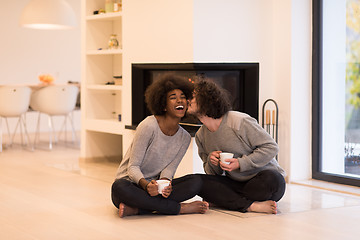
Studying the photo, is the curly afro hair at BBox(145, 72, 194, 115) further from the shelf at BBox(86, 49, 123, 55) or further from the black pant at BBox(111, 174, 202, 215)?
the shelf at BBox(86, 49, 123, 55)

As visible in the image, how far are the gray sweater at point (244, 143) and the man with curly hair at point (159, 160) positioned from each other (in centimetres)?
20

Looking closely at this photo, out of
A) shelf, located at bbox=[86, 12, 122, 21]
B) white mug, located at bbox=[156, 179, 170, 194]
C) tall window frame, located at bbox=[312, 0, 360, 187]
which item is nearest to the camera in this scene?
white mug, located at bbox=[156, 179, 170, 194]

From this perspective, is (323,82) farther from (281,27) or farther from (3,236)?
(3,236)

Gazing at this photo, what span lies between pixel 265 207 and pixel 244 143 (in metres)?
0.41

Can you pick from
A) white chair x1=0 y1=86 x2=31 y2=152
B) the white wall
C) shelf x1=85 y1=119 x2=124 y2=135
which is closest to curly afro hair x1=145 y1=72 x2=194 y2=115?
shelf x1=85 y1=119 x2=124 y2=135

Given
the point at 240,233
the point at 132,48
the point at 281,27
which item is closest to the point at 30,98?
the point at 132,48

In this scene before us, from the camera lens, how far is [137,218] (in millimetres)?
3652

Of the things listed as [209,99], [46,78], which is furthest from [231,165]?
[46,78]

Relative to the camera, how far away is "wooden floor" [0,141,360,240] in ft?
10.8

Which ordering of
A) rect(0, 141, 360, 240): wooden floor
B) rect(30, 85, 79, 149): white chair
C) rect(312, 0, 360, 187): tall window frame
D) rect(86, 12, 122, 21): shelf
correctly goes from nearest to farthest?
rect(0, 141, 360, 240): wooden floor → rect(312, 0, 360, 187): tall window frame → rect(86, 12, 122, 21): shelf → rect(30, 85, 79, 149): white chair

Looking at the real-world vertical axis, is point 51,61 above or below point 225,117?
above

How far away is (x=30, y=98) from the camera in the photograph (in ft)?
26.1

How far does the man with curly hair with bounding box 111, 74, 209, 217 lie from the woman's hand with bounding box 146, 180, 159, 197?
40 millimetres

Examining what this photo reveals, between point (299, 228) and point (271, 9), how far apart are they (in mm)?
2346
